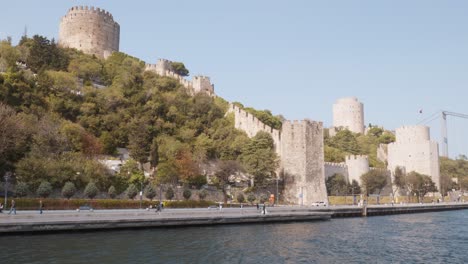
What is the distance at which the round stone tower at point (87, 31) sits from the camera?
64000 millimetres

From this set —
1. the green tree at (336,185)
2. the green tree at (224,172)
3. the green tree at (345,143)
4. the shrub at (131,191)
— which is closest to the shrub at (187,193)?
the shrub at (131,191)

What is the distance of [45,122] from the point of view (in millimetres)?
35031

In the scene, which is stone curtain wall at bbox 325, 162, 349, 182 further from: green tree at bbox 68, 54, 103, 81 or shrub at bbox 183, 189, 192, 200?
green tree at bbox 68, 54, 103, 81

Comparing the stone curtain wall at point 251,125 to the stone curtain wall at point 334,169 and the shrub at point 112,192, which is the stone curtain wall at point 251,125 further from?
the shrub at point 112,192

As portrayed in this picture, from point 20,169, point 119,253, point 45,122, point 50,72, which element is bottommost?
point 119,253

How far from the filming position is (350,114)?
107 m

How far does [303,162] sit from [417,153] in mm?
26042

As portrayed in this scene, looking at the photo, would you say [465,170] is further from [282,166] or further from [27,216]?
[27,216]

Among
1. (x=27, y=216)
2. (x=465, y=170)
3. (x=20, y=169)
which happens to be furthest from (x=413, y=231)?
(x=465, y=170)

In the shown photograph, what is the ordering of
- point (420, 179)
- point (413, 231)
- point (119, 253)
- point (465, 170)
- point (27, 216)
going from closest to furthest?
point (119, 253), point (27, 216), point (413, 231), point (420, 179), point (465, 170)

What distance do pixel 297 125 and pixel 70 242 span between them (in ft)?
98.9

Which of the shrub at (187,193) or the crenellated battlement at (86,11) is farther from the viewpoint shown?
the crenellated battlement at (86,11)

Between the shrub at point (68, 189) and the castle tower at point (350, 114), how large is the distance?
83867mm

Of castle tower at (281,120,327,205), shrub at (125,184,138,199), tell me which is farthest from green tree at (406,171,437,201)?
shrub at (125,184,138,199)
